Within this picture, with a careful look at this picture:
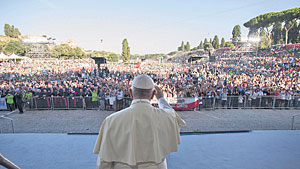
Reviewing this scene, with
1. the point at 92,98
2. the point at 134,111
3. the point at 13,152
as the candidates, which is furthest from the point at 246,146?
the point at 92,98

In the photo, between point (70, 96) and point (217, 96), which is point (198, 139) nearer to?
point (217, 96)

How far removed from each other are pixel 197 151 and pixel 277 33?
6621cm

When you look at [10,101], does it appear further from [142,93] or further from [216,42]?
[216,42]

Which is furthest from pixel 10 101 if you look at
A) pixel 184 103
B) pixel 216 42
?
pixel 216 42

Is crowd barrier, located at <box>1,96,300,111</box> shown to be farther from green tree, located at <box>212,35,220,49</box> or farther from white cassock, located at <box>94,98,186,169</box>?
green tree, located at <box>212,35,220,49</box>

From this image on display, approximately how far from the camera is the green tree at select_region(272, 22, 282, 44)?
51.2 metres

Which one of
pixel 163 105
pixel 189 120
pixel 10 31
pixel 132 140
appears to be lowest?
pixel 189 120

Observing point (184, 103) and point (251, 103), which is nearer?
point (184, 103)

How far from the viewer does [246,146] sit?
406 centimetres

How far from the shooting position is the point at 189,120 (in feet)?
28.4

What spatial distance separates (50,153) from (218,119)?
7733 mm

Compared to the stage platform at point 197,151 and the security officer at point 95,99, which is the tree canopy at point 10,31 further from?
the stage platform at point 197,151

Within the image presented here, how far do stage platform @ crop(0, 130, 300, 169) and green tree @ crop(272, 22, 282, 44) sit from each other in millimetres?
61119

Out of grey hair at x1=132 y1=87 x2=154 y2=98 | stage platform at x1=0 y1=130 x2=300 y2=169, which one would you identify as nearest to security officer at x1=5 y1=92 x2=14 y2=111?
stage platform at x1=0 y1=130 x2=300 y2=169
